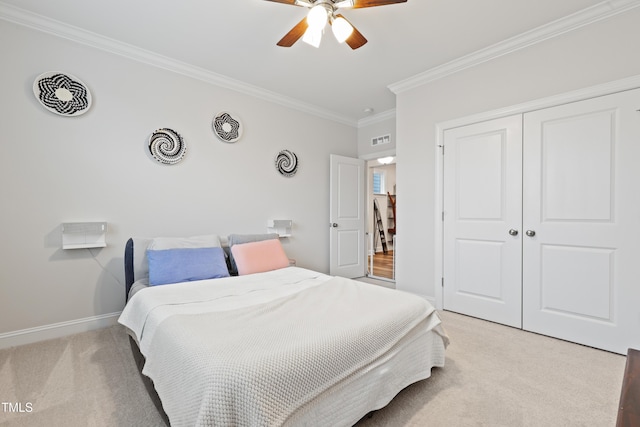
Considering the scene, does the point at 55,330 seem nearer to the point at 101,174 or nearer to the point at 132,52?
the point at 101,174

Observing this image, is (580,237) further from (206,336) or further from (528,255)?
(206,336)

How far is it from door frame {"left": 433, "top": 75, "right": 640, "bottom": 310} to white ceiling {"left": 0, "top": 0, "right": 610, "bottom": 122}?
0.64 m

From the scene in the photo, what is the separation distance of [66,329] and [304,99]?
3698 millimetres

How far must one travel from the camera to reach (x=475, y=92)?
2992mm

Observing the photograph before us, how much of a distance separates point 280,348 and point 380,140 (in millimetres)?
4097

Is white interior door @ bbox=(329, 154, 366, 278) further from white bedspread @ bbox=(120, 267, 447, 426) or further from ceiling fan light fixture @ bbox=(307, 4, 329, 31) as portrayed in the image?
ceiling fan light fixture @ bbox=(307, 4, 329, 31)

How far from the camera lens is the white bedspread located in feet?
3.40

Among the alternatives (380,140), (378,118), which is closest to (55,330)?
(380,140)

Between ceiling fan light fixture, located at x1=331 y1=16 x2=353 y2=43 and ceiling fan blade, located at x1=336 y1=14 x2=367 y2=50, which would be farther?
ceiling fan blade, located at x1=336 y1=14 x2=367 y2=50

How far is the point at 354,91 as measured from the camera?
378cm

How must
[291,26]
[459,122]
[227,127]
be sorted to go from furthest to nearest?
[227,127]
[459,122]
[291,26]

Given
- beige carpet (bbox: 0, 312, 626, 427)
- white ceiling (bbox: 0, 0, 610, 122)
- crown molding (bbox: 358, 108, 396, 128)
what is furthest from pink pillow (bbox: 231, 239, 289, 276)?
crown molding (bbox: 358, 108, 396, 128)

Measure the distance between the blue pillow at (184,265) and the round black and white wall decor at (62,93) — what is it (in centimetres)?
145

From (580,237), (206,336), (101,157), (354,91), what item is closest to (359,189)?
(354,91)
